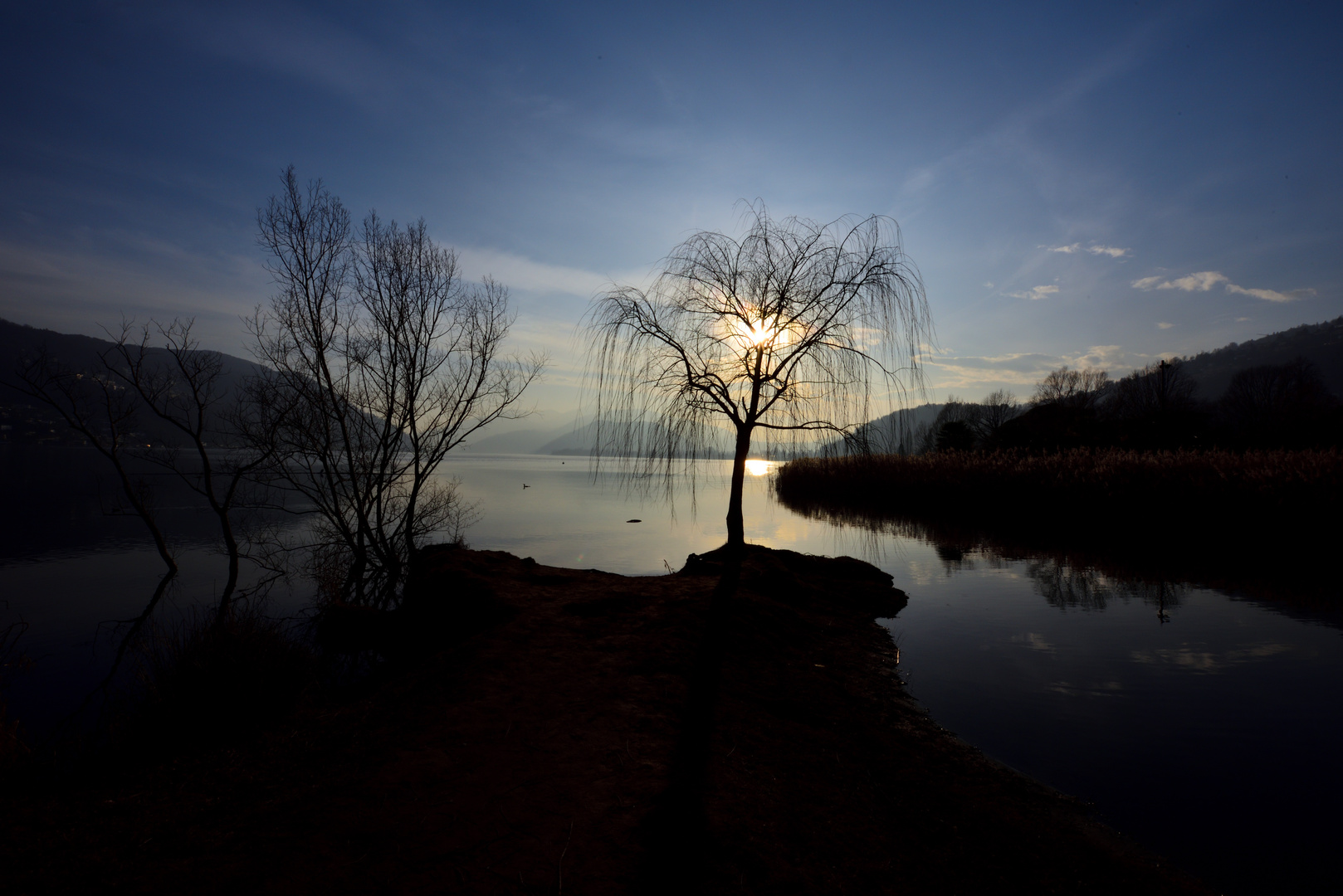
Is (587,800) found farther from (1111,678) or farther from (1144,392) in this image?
(1144,392)

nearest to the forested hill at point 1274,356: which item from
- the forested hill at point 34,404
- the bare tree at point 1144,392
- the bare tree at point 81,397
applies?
the bare tree at point 1144,392

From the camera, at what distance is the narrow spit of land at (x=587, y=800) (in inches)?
111

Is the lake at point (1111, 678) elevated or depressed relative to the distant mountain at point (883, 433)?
depressed

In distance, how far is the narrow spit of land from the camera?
283 cm

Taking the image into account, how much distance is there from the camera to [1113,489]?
15.4 m

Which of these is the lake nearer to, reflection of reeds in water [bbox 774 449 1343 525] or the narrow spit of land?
the narrow spit of land

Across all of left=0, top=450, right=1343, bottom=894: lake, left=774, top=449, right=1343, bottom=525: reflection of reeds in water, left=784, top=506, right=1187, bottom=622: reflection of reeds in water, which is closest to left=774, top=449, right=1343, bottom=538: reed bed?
left=774, top=449, right=1343, bottom=525: reflection of reeds in water

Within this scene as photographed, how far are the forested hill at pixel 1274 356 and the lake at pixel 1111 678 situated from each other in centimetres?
13806

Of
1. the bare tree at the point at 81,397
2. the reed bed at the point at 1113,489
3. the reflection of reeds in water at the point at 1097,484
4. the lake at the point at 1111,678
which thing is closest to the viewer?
the lake at the point at 1111,678

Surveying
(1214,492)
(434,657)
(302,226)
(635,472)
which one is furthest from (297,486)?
(1214,492)

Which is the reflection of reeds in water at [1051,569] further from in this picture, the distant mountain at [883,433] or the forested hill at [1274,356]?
the forested hill at [1274,356]

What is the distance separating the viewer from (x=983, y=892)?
276 centimetres

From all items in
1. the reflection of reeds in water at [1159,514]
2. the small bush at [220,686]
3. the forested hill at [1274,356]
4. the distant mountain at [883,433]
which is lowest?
the small bush at [220,686]

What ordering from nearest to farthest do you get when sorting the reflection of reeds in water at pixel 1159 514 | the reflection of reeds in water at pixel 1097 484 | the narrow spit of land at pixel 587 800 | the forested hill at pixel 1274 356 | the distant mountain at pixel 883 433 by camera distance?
the narrow spit of land at pixel 587 800 → the distant mountain at pixel 883 433 → the reflection of reeds in water at pixel 1159 514 → the reflection of reeds in water at pixel 1097 484 → the forested hill at pixel 1274 356
